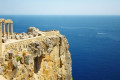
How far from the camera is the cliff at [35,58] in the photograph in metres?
28.8

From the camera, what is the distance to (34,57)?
37.3 m

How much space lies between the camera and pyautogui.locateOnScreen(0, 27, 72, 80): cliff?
94.6 feet

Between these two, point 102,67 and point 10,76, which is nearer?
point 10,76

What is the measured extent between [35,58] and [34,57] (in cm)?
182

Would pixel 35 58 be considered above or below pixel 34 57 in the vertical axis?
below

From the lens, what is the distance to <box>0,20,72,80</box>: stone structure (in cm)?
2888

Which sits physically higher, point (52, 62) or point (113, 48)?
point (52, 62)

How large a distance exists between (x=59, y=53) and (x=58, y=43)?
272cm

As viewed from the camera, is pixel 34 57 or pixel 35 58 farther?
pixel 35 58

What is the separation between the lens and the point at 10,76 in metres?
28.2

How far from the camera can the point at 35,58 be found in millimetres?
39062

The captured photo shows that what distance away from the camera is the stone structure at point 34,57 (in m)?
28.9

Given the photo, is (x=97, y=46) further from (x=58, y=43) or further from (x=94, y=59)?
(x=58, y=43)

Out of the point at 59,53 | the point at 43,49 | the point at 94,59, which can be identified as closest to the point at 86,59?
the point at 94,59
